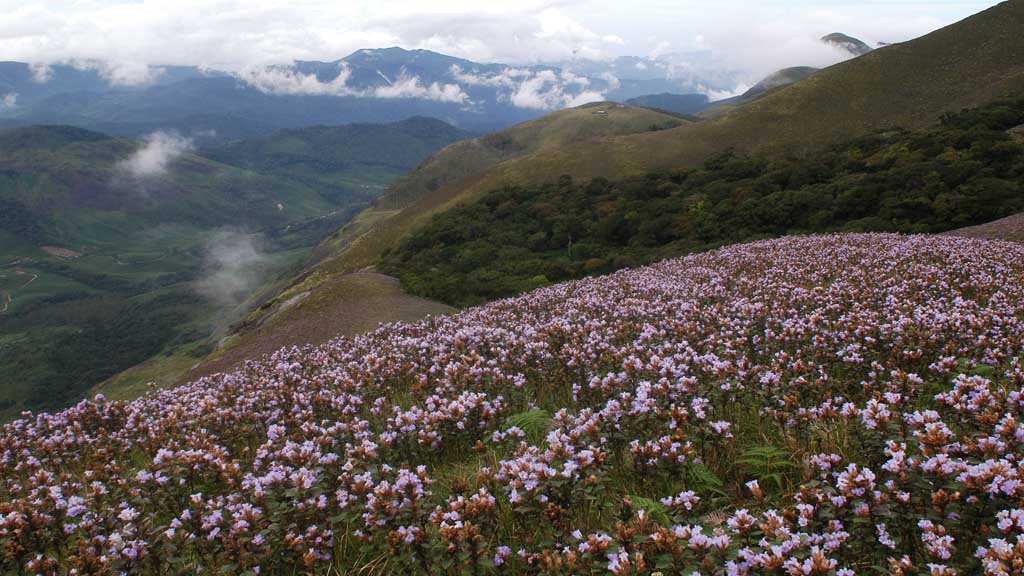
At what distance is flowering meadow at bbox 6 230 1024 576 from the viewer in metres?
3.64

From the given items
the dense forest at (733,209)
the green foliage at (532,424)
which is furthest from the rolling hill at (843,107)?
the green foliage at (532,424)

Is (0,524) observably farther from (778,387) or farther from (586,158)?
(586,158)

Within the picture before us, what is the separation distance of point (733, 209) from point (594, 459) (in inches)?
1388

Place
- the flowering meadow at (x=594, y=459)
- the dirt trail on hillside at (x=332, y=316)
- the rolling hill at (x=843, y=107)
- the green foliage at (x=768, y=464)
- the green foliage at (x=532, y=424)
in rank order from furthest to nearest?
A: the rolling hill at (x=843, y=107) < the dirt trail on hillside at (x=332, y=316) < the green foliage at (x=532, y=424) < the green foliage at (x=768, y=464) < the flowering meadow at (x=594, y=459)

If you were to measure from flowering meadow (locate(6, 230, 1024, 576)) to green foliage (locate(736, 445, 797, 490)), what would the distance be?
0.03m

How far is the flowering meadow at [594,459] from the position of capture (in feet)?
12.0

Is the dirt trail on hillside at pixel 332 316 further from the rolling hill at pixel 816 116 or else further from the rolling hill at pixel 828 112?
the rolling hill at pixel 828 112

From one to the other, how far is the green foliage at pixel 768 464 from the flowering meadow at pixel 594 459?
32 millimetres

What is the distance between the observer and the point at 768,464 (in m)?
5.27

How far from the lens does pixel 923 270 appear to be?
12812 mm

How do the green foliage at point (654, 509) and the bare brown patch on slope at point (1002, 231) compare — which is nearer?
the green foliage at point (654, 509)

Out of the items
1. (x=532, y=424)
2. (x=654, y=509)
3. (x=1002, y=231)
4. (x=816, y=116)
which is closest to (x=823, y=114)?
(x=816, y=116)

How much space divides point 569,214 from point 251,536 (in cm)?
4587

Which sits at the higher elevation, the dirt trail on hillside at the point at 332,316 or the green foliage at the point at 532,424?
the green foliage at the point at 532,424
